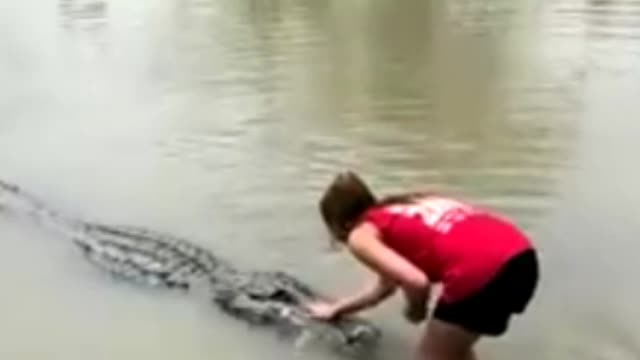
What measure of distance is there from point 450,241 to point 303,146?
3.49 metres

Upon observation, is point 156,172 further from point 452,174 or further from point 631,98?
point 631,98

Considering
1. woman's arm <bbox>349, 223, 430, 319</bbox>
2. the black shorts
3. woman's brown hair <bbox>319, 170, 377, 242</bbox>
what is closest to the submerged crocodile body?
woman's brown hair <bbox>319, 170, 377, 242</bbox>

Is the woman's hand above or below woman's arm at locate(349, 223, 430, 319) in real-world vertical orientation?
below

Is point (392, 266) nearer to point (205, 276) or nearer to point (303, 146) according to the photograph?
point (205, 276)

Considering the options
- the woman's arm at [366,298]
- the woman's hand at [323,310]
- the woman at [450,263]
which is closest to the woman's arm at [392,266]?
the woman at [450,263]

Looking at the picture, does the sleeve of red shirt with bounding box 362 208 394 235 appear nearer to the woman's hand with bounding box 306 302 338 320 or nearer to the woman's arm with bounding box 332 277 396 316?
the woman's arm with bounding box 332 277 396 316

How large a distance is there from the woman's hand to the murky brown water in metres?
0.15

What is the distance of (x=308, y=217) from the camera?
6.16 m

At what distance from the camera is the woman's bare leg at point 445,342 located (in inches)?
159

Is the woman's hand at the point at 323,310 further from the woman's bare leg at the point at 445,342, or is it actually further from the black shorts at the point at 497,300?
the black shorts at the point at 497,300

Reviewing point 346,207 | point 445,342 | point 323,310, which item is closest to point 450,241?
point 445,342

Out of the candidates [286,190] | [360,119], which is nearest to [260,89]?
[360,119]

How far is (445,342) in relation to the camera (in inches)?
161

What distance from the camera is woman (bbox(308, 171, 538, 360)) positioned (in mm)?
3902
